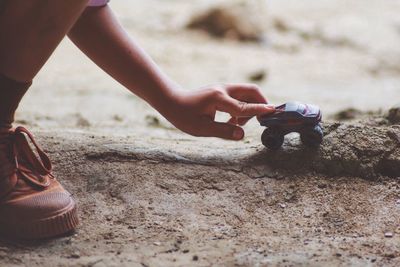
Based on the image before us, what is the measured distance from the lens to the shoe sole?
1190 mm

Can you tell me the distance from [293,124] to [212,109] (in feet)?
0.58

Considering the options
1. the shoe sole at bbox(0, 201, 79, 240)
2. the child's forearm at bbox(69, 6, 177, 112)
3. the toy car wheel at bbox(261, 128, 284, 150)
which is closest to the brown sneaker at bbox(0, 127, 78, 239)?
the shoe sole at bbox(0, 201, 79, 240)

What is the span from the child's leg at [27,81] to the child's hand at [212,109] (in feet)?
1.09

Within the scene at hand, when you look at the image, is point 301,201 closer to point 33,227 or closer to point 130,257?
point 130,257

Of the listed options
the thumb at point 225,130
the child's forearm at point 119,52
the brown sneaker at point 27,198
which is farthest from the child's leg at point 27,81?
the thumb at point 225,130

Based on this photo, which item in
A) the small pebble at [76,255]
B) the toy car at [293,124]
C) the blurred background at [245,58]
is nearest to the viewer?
the small pebble at [76,255]

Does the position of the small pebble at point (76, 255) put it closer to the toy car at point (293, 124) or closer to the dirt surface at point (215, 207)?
the dirt surface at point (215, 207)

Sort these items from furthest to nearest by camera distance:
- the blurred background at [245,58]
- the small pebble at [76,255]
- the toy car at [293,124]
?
1. the blurred background at [245,58]
2. the toy car at [293,124]
3. the small pebble at [76,255]

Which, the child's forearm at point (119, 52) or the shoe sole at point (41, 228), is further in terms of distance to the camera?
the child's forearm at point (119, 52)

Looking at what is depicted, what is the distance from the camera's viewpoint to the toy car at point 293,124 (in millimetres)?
1396

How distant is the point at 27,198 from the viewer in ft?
3.96

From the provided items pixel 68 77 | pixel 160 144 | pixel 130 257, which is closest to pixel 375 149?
pixel 160 144

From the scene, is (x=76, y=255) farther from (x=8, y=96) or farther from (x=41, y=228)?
(x=8, y=96)

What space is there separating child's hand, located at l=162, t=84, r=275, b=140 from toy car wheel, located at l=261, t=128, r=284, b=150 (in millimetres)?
51
